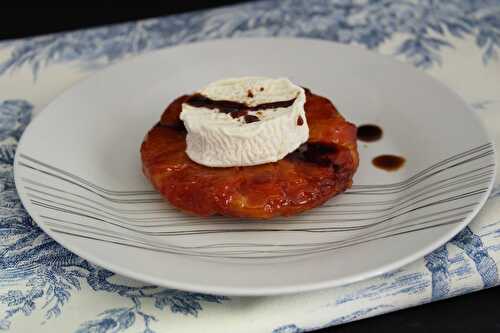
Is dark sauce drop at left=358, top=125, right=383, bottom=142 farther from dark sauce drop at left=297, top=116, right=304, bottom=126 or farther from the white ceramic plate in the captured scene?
dark sauce drop at left=297, top=116, right=304, bottom=126

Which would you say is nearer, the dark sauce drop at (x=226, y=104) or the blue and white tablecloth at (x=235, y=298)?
the blue and white tablecloth at (x=235, y=298)

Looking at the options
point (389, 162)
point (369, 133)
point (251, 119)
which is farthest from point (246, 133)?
point (369, 133)

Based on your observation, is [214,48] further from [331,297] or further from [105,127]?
[331,297]

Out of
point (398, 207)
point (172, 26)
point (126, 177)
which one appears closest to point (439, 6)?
point (172, 26)

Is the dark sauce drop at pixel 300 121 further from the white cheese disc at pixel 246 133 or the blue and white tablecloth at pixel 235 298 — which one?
the blue and white tablecloth at pixel 235 298

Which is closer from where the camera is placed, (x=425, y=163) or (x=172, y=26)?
(x=425, y=163)

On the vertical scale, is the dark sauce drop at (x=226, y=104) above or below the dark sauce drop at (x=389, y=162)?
above

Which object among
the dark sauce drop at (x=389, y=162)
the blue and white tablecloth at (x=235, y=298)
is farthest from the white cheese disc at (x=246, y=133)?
the blue and white tablecloth at (x=235, y=298)
